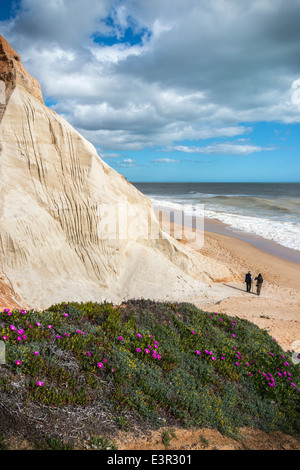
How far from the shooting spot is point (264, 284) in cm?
1688

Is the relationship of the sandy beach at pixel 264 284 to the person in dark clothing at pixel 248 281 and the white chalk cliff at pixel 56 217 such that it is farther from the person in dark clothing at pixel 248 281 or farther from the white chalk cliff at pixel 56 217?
the white chalk cliff at pixel 56 217

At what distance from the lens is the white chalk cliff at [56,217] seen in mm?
9539

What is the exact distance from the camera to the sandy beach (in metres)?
10.5

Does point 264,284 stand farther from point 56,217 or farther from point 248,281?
point 56,217

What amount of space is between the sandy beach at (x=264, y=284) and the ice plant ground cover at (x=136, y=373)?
12.2 ft

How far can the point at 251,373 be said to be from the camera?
5.79 m

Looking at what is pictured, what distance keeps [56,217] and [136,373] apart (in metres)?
7.47

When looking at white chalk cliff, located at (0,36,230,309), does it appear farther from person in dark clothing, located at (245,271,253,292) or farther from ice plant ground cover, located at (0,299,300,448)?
ice plant ground cover, located at (0,299,300,448)

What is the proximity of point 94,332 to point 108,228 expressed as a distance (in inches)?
270

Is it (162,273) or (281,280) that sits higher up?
(162,273)

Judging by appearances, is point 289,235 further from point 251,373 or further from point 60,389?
point 60,389

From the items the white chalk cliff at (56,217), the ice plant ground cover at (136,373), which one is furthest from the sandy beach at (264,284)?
the ice plant ground cover at (136,373)

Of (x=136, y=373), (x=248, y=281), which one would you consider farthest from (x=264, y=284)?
(x=136, y=373)
